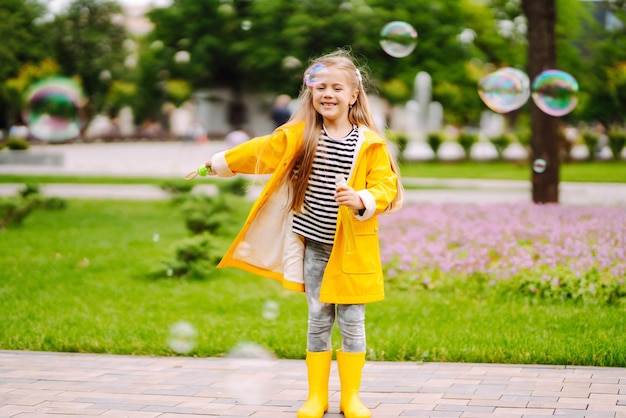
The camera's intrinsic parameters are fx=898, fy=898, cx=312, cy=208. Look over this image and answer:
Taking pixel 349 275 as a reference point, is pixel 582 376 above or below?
below

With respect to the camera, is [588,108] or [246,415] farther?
[588,108]

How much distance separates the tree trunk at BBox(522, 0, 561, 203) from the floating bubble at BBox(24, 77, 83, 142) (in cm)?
569

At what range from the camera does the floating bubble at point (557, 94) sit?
874 cm

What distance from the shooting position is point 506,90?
8695 mm

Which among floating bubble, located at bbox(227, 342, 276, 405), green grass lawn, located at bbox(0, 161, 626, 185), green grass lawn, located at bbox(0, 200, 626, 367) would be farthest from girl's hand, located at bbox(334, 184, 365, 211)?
green grass lawn, located at bbox(0, 161, 626, 185)

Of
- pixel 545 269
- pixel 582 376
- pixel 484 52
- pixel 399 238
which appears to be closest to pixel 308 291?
pixel 582 376

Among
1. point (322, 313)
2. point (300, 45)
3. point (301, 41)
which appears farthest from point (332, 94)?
point (300, 45)

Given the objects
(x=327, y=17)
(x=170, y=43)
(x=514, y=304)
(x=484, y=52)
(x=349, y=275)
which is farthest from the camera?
(x=484, y=52)

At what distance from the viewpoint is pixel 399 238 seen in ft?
29.7

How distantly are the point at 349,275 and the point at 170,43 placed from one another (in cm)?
4826

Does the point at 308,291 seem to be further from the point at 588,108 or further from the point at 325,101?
the point at 588,108

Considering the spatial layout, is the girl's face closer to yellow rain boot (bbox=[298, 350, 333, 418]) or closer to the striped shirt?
the striped shirt

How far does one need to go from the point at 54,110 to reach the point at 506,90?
5.59m

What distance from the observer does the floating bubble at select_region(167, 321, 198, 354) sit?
19.4 ft
